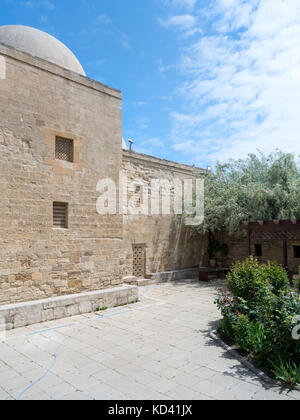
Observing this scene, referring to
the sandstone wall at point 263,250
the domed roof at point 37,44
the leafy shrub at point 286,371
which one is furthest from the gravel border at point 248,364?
the domed roof at point 37,44

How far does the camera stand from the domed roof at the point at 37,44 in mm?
9867

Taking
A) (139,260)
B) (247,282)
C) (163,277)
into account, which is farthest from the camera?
(163,277)

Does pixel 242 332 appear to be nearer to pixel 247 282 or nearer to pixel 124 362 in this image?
pixel 247 282

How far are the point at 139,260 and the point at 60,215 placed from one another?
4.45 m

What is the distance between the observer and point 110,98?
868 cm

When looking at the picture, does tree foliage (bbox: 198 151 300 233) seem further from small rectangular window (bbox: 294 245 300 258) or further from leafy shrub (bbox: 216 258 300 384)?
leafy shrub (bbox: 216 258 300 384)

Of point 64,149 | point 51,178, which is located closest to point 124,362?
point 51,178

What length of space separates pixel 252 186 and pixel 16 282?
902 cm

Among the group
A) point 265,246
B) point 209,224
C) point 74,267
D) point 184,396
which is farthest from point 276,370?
point 265,246

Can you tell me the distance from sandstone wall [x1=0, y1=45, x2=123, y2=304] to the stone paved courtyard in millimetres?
1117

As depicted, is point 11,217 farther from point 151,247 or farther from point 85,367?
point 151,247

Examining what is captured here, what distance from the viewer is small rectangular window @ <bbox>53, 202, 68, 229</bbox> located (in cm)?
744

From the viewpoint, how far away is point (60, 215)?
753 cm

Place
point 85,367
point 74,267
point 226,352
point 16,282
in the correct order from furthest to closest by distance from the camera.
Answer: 1. point 74,267
2. point 16,282
3. point 226,352
4. point 85,367
